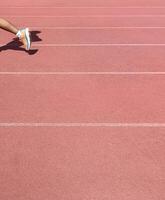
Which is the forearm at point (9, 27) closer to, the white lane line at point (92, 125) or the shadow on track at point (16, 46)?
the shadow on track at point (16, 46)

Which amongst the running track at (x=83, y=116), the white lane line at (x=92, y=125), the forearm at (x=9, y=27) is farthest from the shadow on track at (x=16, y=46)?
the white lane line at (x=92, y=125)

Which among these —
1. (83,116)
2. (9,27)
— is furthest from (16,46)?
(83,116)

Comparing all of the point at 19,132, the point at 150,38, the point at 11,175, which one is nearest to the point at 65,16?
the point at 150,38

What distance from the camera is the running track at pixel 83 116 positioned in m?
4.48

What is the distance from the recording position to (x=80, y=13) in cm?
1634

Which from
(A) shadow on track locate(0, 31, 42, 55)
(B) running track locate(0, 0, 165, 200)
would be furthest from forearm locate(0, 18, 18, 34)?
(A) shadow on track locate(0, 31, 42, 55)

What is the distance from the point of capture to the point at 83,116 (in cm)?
621

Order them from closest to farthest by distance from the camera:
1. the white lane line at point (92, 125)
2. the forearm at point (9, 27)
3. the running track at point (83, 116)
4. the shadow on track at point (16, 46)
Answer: the running track at point (83, 116)
the white lane line at point (92, 125)
the forearm at point (9, 27)
the shadow on track at point (16, 46)

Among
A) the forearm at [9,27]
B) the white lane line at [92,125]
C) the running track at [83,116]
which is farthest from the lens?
the forearm at [9,27]

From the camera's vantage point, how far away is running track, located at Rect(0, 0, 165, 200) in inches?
176

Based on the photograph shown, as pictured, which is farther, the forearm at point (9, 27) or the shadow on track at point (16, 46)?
the shadow on track at point (16, 46)

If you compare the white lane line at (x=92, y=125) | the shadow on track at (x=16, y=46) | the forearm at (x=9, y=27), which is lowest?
the white lane line at (x=92, y=125)

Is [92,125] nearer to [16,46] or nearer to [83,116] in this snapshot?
[83,116]

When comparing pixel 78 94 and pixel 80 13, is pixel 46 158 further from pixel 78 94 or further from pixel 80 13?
pixel 80 13
